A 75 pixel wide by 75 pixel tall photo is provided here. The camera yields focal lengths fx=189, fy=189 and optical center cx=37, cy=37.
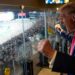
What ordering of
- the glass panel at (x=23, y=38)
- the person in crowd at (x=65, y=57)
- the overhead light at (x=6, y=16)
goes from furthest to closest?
the glass panel at (x=23, y=38) < the overhead light at (x=6, y=16) < the person in crowd at (x=65, y=57)

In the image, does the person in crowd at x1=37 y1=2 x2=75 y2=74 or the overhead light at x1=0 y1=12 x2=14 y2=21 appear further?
the overhead light at x1=0 y1=12 x2=14 y2=21

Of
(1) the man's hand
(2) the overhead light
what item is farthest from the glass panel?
(1) the man's hand

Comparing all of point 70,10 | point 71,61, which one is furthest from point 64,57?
point 70,10

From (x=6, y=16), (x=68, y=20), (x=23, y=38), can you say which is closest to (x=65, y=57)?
(x=68, y=20)

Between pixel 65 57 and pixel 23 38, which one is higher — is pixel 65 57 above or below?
above

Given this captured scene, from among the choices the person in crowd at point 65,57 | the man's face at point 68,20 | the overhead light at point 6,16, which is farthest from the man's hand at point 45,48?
the overhead light at point 6,16

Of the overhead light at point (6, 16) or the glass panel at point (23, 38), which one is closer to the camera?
the overhead light at point (6, 16)

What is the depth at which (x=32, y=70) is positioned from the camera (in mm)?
3084

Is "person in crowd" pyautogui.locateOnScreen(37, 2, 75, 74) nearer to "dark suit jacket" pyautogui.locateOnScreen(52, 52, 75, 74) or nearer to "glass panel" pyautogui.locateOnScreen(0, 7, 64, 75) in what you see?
"dark suit jacket" pyautogui.locateOnScreen(52, 52, 75, 74)

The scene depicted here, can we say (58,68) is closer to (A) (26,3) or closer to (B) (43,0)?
(A) (26,3)

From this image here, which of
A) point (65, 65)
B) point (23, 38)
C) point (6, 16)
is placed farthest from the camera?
point (23, 38)

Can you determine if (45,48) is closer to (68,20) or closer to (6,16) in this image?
(68,20)

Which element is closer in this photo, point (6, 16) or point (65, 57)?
point (65, 57)

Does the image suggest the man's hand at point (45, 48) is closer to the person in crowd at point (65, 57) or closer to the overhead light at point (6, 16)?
the person in crowd at point (65, 57)
